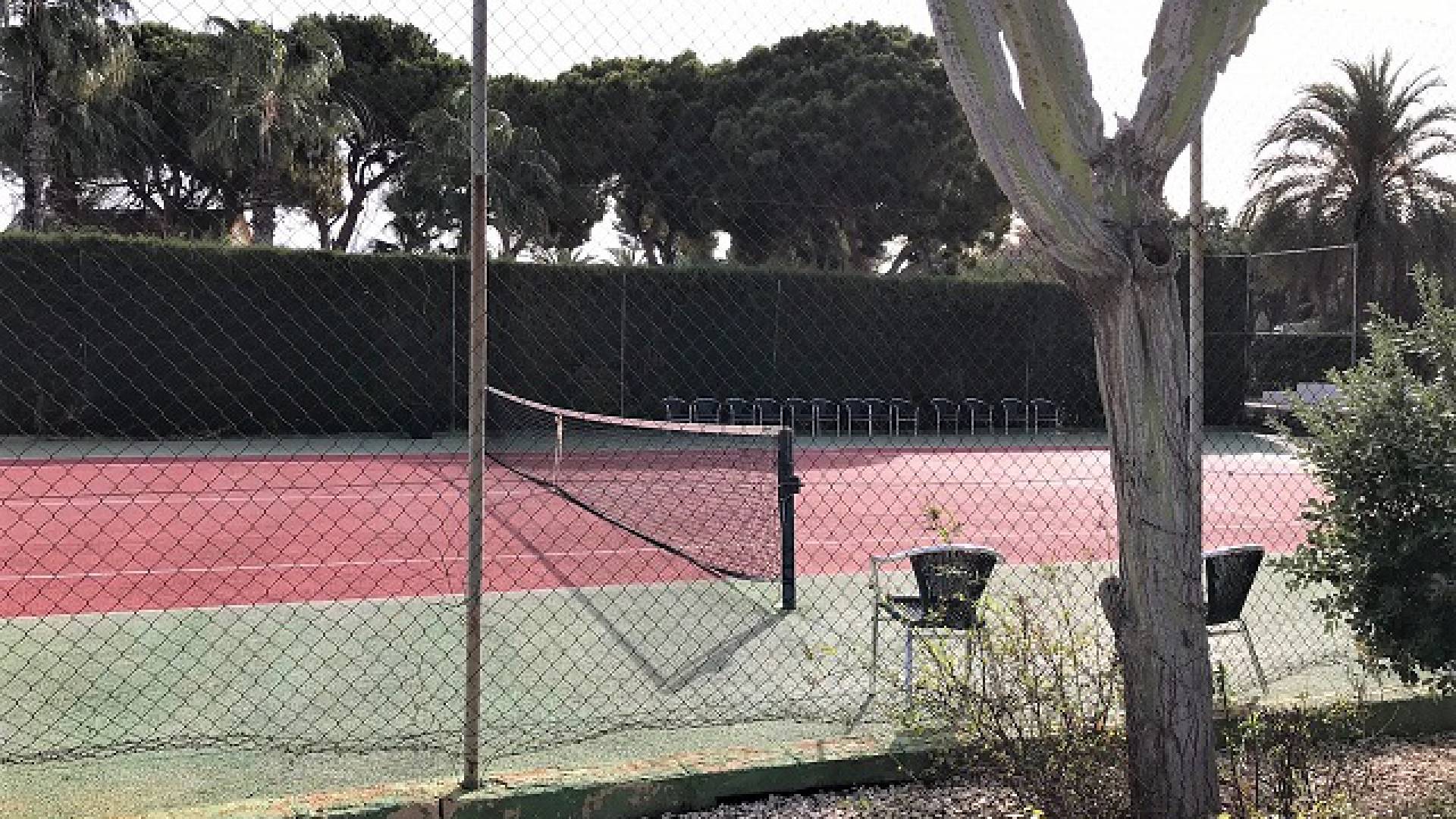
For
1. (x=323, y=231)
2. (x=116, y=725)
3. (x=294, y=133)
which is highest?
(x=294, y=133)

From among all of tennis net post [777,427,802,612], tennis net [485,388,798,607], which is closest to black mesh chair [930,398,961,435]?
tennis net [485,388,798,607]

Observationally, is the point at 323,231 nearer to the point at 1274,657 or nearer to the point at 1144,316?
the point at 1144,316

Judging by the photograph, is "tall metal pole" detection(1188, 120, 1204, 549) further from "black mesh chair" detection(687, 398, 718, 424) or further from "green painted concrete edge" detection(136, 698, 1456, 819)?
"black mesh chair" detection(687, 398, 718, 424)

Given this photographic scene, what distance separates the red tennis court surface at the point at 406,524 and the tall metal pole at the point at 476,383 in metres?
2.49

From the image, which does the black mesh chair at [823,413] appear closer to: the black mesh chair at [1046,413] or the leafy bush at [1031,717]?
the black mesh chair at [1046,413]

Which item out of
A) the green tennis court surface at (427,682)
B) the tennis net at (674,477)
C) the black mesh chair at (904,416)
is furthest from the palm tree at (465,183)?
the green tennis court surface at (427,682)

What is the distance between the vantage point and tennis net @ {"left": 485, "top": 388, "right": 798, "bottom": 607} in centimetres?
798

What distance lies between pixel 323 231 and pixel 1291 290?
65.8 ft

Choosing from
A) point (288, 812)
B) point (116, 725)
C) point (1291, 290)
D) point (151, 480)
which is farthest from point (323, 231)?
point (1291, 290)

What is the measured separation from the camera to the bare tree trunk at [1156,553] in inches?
124

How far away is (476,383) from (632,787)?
3.91 ft

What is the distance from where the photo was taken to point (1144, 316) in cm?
314

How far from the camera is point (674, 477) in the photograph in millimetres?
13836

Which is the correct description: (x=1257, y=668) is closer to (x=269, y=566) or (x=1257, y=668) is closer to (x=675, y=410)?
(x=269, y=566)
